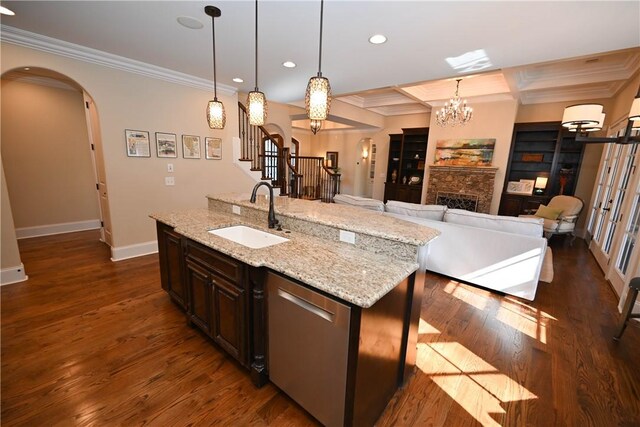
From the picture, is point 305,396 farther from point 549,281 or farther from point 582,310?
point 549,281

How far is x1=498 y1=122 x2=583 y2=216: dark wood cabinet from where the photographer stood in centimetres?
579

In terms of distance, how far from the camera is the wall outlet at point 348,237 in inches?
71.2

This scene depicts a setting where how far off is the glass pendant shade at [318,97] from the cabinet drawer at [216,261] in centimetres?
111

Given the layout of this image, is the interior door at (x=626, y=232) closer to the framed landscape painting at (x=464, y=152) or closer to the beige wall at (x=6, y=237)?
the framed landscape painting at (x=464, y=152)

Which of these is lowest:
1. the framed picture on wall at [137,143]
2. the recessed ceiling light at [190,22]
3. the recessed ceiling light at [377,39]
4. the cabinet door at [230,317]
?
the cabinet door at [230,317]

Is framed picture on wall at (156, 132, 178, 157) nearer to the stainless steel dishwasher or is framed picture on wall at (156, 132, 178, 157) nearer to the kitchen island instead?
the kitchen island

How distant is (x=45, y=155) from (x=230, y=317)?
17.3ft

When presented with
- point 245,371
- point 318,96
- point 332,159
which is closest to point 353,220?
point 318,96

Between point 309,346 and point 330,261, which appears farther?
point 330,261

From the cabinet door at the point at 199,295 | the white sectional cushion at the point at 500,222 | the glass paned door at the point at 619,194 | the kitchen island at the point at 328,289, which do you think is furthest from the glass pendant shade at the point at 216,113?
the glass paned door at the point at 619,194

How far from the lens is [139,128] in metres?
3.71

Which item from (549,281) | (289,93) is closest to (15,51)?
(289,93)

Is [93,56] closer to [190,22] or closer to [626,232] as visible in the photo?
[190,22]

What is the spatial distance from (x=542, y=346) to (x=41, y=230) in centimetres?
732
